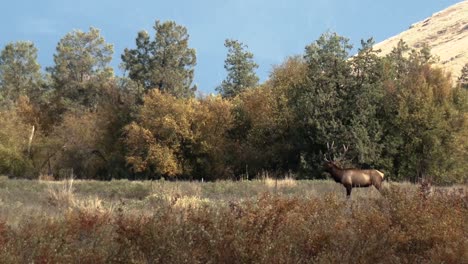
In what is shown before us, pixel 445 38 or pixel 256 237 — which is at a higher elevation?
pixel 445 38

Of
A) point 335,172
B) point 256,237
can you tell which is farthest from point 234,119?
point 256,237

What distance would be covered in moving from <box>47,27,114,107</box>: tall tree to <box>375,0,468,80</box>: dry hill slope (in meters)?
81.4

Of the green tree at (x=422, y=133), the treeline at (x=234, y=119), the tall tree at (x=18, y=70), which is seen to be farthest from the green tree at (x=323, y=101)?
the tall tree at (x=18, y=70)

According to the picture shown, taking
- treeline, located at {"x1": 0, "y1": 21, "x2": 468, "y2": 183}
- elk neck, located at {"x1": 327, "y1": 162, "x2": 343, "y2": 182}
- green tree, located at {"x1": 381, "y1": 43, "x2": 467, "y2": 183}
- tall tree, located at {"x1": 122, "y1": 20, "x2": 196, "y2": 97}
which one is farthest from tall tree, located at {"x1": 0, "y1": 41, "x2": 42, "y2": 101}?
elk neck, located at {"x1": 327, "y1": 162, "x2": 343, "y2": 182}

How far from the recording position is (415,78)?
36.5 meters

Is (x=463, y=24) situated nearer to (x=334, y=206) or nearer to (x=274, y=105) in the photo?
(x=274, y=105)

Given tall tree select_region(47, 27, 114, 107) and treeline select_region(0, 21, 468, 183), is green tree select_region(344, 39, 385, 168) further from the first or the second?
tall tree select_region(47, 27, 114, 107)

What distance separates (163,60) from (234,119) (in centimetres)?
1043

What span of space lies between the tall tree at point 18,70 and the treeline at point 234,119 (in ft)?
33.6

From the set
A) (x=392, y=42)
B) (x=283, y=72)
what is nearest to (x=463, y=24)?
(x=392, y=42)

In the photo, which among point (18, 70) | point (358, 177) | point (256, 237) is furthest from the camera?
point (18, 70)

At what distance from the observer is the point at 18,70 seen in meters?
66.3

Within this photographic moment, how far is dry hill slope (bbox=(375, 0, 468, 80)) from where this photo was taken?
419 feet

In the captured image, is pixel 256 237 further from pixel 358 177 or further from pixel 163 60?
pixel 163 60
